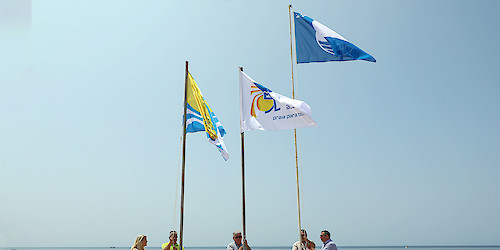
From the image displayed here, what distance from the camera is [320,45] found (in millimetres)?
15867

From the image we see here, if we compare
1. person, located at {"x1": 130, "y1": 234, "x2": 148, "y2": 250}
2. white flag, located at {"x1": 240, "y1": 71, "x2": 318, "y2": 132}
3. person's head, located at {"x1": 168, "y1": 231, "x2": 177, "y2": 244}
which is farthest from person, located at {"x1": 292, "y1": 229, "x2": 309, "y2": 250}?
person, located at {"x1": 130, "y1": 234, "x2": 148, "y2": 250}

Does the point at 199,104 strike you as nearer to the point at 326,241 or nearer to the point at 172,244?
the point at 172,244

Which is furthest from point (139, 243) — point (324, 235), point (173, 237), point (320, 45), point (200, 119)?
→ point (320, 45)

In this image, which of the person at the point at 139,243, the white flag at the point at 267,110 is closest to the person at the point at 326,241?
the white flag at the point at 267,110

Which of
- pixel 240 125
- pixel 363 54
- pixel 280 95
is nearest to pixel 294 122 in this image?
pixel 280 95

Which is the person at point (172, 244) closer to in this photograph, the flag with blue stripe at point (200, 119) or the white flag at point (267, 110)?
the flag with blue stripe at point (200, 119)

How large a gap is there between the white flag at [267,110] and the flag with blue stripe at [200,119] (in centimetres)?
107

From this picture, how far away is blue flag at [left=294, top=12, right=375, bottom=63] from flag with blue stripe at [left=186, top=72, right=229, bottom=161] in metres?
4.20

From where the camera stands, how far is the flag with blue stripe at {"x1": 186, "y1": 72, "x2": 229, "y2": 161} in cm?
1549

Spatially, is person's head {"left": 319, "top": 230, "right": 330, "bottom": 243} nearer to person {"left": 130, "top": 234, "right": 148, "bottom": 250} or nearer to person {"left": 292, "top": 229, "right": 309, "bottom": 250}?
person {"left": 292, "top": 229, "right": 309, "bottom": 250}

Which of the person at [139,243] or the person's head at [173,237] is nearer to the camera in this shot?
the person at [139,243]

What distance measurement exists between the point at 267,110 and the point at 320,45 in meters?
3.40

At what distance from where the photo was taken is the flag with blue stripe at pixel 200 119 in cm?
1549

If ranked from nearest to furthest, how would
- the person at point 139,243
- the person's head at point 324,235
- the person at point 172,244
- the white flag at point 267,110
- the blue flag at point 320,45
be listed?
the person at point 139,243, the person at point 172,244, the person's head at point 324,235, the white flag at point 267,110, the blue flag at point 320,45
